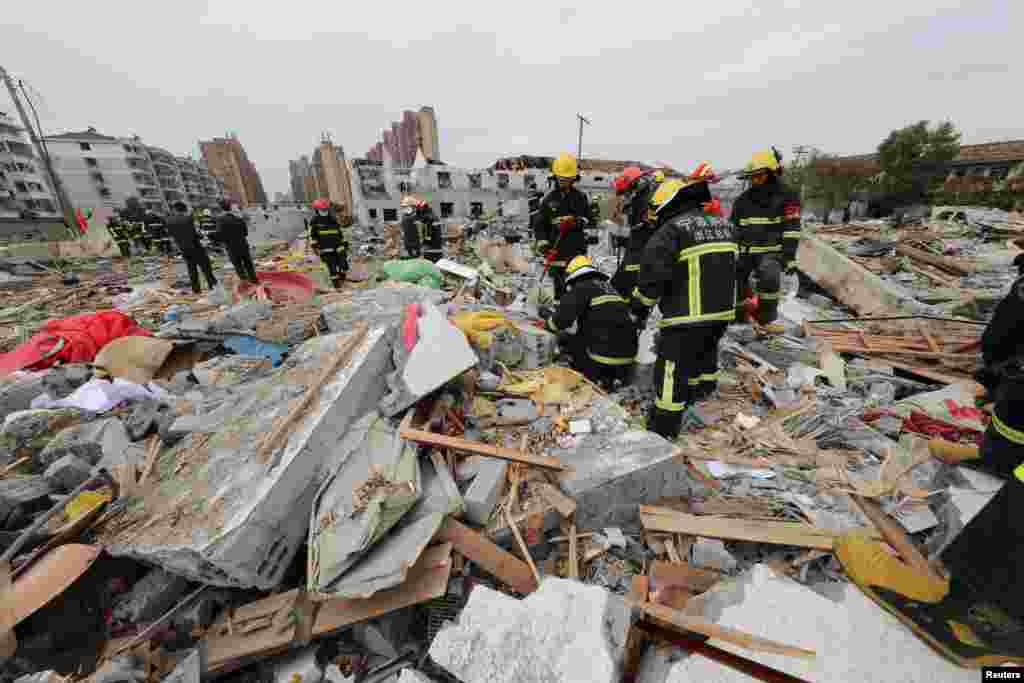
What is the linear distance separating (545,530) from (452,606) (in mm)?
675

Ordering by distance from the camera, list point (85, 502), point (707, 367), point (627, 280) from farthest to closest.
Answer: point (627, 280) < point (707, 367) < point (85, 502)

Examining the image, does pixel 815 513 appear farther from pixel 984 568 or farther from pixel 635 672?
pixel 635 672

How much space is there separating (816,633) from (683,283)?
2.21 m

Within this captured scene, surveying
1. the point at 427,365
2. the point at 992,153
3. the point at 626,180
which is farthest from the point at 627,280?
the point at 992,153

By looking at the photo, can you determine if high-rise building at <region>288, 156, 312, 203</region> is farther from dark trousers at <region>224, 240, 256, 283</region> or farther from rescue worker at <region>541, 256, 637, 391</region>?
rescue worker at <region>541, 256, 637, 391</region>

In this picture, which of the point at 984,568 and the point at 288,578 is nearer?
the point at 984,568

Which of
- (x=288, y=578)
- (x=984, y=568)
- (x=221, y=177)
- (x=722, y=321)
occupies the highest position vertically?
(x=221, y=177)

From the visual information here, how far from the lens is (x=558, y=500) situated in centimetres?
233

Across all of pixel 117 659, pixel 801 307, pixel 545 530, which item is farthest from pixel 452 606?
pixel 801 307

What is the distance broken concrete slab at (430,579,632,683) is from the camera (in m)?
1.48

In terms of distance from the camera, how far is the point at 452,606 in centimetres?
203

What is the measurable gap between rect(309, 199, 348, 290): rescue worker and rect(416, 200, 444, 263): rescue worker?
1.81 meters

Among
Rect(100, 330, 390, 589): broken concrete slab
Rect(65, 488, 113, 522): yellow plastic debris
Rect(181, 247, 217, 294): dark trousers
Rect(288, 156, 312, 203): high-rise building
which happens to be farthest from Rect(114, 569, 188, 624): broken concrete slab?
Rect(288, 156, 312, 203): high-rise building

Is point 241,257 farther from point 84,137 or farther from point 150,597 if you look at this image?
point 84,137
